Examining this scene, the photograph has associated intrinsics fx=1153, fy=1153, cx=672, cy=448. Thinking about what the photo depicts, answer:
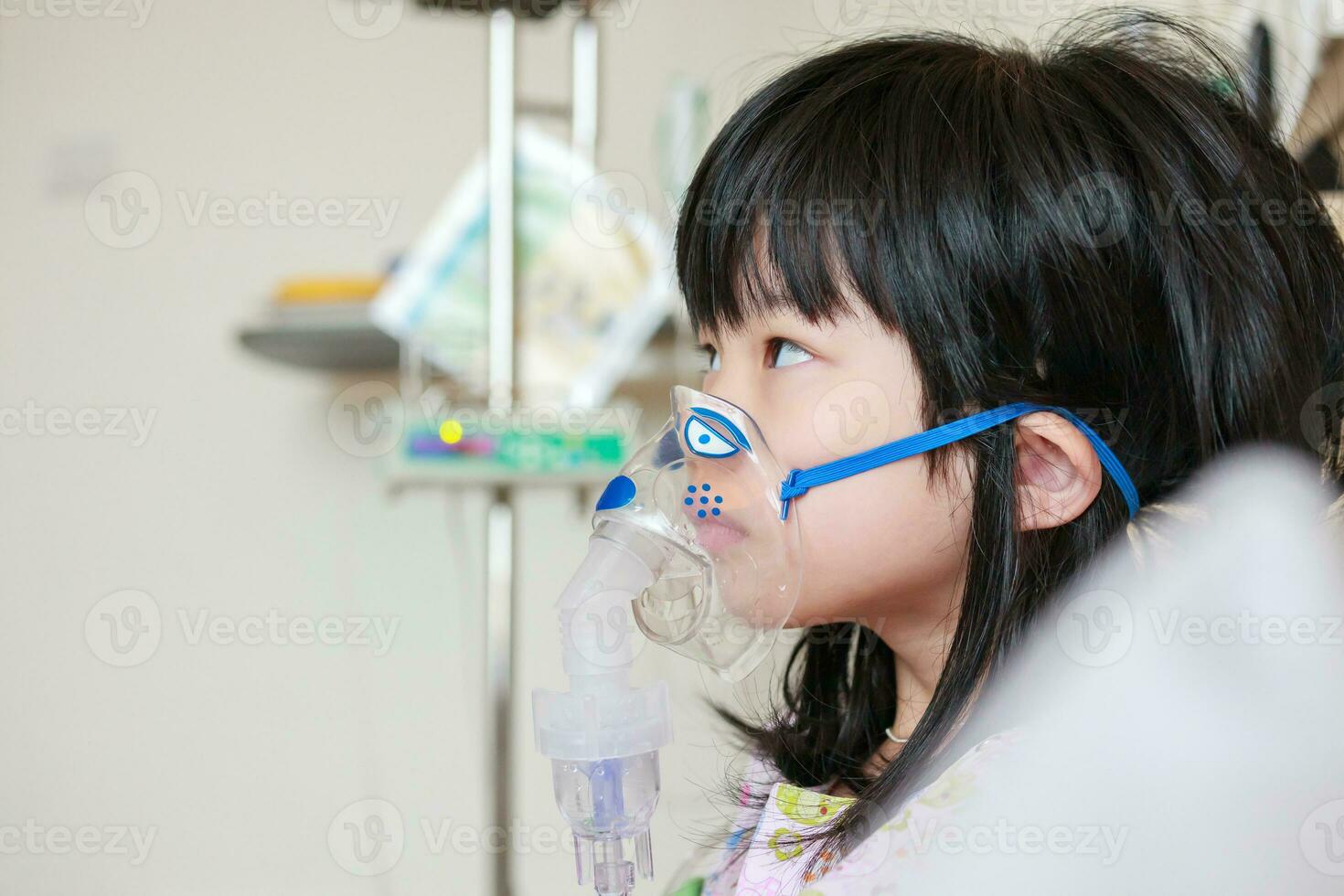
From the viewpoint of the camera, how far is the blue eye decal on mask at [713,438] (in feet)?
2.57

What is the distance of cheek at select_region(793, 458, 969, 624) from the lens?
30.7 inches

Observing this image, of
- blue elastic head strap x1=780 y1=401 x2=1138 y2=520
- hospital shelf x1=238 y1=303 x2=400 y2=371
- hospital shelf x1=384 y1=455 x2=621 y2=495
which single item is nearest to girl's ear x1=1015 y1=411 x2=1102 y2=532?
blue elastic head strap x1=780 y1=401 x2=1138 y2=520

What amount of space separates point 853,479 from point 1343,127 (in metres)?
1.00

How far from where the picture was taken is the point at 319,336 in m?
1.82

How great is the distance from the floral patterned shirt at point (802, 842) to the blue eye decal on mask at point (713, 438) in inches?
9.7

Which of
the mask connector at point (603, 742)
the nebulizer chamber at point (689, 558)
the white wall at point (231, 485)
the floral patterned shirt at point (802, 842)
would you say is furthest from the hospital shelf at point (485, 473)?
the mask connector at point (603, 742)

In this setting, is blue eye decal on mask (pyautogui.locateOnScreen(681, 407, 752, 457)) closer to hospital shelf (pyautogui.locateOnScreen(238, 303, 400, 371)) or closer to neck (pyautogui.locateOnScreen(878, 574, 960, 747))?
neck (pyautogui.locateOnScreen(878, 574, 960, 747))

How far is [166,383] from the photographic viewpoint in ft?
6.64

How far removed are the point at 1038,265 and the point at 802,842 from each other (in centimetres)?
42

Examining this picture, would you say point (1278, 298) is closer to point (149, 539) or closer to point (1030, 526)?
point (1030, 526)

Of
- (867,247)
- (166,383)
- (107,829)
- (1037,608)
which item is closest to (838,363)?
(867,247)

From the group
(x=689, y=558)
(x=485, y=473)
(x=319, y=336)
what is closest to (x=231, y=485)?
(x=319, y=336)

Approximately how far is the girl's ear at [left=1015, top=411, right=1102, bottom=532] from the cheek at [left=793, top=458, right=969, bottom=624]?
45 mm

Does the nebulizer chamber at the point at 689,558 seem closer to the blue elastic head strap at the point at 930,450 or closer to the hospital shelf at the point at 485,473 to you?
the blue elastic head strap at the point at 930,450
